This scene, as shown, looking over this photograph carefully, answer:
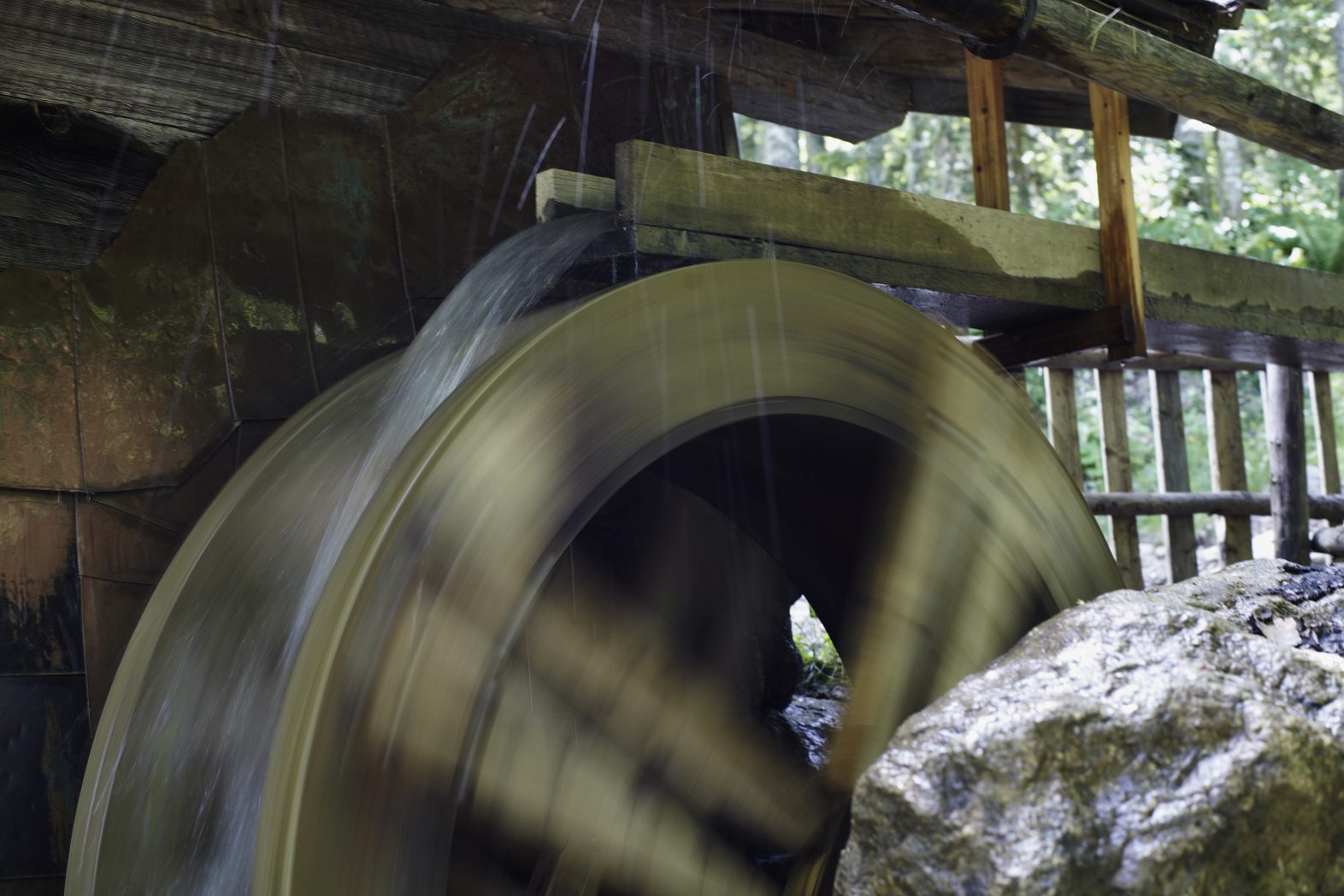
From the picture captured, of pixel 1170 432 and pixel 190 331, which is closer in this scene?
pixel 190 331

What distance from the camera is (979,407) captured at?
2609mm

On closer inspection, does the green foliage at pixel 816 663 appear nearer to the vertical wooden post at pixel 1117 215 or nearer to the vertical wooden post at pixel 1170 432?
the vertical wooden post at pixel 1117 215

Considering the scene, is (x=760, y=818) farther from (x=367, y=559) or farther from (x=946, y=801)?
(x=367, y=559)

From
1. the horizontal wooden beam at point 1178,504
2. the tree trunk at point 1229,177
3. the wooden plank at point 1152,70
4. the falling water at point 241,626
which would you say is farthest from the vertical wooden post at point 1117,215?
the tree trunk at point 1229,177

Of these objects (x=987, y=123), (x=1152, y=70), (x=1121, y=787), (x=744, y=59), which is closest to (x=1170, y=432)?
(x=987, y=123)

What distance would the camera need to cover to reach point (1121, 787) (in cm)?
158

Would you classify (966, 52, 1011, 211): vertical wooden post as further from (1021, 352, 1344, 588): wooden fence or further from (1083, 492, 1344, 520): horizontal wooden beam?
(1083, 492, 1344, 520): horizontal wooden beam

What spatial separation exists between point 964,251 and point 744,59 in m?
1.24

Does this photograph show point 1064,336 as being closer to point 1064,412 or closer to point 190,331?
point 1064,412

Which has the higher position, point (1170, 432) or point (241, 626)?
point (1170, 432)

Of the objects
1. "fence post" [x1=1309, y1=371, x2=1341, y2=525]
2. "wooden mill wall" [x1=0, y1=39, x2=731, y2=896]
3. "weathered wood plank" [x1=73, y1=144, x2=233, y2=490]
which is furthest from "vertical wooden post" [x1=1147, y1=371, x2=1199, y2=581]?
"weathered wood plank" [x1=73, y1=144, x2=233, y2=490]

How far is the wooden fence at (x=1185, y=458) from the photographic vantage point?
18.2 ft

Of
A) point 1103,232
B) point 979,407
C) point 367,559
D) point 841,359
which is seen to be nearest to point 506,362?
point 367,559

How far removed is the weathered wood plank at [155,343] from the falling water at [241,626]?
0.95 ft
